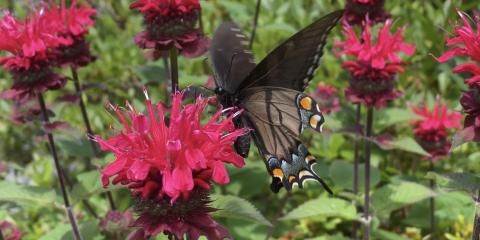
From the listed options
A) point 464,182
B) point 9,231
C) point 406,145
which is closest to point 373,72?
point 406,145

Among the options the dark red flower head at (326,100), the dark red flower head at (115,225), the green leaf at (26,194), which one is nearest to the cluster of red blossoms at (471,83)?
the dark red flower head at (326,100)

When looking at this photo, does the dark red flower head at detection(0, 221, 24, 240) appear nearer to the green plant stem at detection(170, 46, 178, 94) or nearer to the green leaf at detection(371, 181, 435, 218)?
the green plant stem at detection(170, 46, 178, 94)

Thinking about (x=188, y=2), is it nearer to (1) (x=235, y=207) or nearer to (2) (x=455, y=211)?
(1) (x=235, y=207)

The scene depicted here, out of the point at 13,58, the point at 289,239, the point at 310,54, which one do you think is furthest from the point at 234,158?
the point at 289,239

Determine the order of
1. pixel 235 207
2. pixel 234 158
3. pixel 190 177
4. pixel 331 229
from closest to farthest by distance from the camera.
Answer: pixel 190 177 < pixel 234 158 < pixel 235 207 < pixel 331 229

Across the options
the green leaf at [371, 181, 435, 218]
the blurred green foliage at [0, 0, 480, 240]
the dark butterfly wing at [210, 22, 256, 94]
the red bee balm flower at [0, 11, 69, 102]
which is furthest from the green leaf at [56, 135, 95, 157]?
the green leaf at [371, 181, 435, 218]

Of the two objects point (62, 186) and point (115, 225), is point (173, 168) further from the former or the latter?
point (62, 186)

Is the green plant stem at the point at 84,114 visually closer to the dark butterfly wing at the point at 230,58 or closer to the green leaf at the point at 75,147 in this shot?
the green leaf at the point at 75,147
